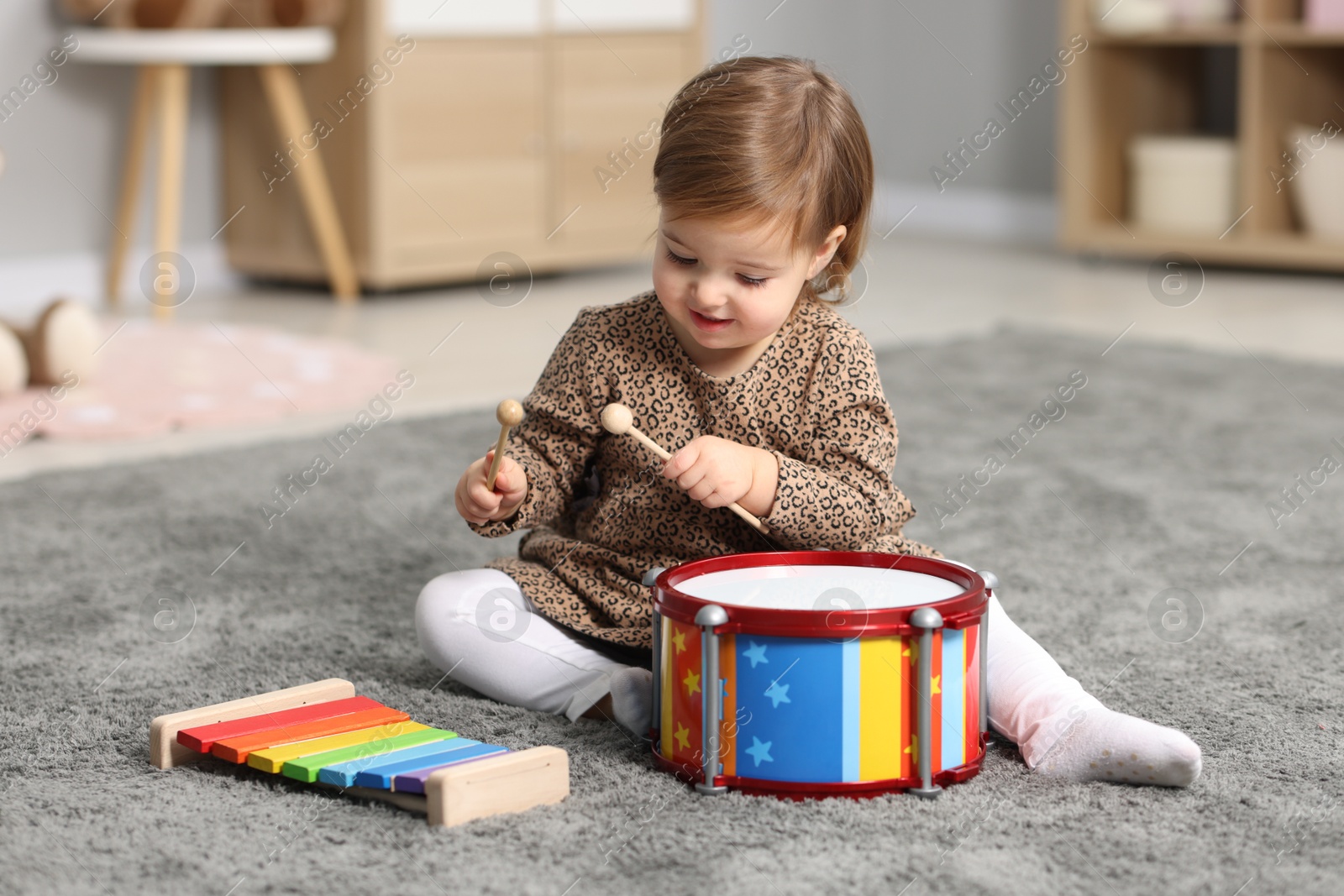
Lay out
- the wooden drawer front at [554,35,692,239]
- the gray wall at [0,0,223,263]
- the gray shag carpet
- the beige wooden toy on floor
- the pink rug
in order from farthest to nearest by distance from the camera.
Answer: the wooden drawer front at [554,35,692,239], the gray wall at [0,0,223,263], the beige wooden toy on floor, the pink rug, the gray shag carpet

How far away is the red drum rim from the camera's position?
843 millimetres

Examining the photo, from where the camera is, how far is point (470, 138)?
294cm

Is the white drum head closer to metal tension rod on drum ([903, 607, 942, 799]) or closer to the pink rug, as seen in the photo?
metal tension rod on drum ([903, 607, 942, 799])

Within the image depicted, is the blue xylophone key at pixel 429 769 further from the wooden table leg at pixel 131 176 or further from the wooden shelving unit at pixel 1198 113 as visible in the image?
the wooden shelving unit at pixel 1198 113

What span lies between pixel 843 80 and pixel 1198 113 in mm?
1087

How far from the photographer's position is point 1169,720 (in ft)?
3.30

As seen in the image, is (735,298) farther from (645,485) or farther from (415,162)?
(415,162)

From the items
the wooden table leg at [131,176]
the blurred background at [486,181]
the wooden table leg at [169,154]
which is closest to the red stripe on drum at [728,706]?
the blurred background at [486,181]

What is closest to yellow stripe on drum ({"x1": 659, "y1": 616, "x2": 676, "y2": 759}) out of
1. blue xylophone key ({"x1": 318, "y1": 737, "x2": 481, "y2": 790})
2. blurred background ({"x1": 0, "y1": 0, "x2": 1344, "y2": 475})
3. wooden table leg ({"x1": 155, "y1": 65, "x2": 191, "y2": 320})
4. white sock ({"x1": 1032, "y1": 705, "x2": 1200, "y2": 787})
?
blue xylophone key ({"x1": 318, "y1": 737, "x2": 481, "y2": 790})

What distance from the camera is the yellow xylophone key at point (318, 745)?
89cm

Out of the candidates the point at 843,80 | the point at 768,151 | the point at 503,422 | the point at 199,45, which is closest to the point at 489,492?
the point at 503,422

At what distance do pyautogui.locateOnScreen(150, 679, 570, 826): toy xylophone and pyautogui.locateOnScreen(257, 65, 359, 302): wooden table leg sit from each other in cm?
198

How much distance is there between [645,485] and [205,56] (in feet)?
6.30

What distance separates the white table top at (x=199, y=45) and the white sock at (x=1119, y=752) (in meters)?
2.17
